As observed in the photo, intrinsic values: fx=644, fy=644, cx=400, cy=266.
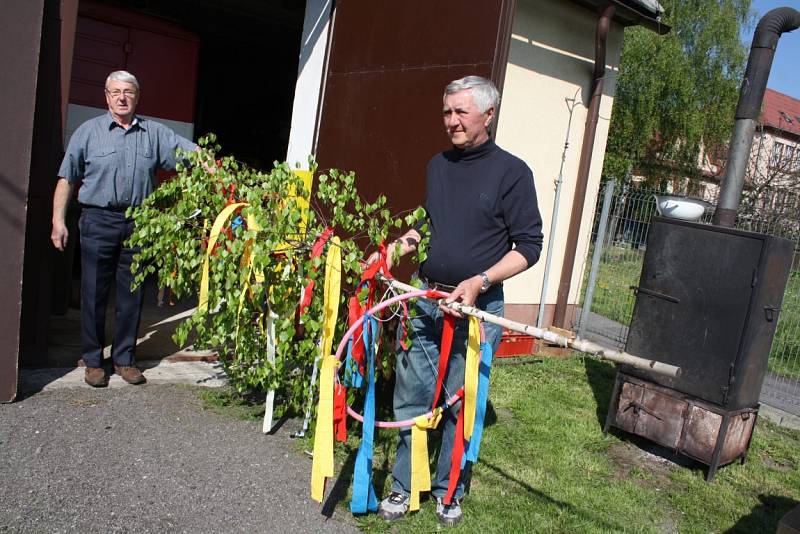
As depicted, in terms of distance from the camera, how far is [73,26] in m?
4.18

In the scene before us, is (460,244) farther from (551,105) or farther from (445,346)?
(551,105)

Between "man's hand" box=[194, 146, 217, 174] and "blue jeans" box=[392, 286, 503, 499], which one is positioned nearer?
"blue jeans" box=[392, 286, 503, 499]

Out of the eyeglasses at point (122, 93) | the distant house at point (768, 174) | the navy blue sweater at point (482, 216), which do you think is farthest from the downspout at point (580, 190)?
the eyeglasses at point (122, 93)

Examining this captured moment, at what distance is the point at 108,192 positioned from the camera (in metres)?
4.02

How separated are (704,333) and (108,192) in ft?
12.8

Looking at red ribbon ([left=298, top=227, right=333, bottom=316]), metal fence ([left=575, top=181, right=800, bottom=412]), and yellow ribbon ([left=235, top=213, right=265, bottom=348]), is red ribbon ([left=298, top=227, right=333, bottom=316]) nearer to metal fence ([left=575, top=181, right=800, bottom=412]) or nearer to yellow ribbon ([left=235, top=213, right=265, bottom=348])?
yellow ribbon ([left=235, top=213, right=265, bottom=348])

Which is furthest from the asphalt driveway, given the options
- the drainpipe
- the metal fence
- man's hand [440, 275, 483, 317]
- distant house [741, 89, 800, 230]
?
→ distant house [741, 89, 800, 230]

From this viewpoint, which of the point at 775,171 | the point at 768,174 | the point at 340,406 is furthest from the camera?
the point at 768,174

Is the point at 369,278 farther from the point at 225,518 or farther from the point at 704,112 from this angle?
the point at 704,112

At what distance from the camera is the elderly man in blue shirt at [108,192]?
402cm

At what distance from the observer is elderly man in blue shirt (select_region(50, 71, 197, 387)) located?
402cm

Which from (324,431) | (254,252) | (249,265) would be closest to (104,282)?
(249,265)

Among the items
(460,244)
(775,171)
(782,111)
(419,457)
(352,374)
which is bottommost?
(419,457)

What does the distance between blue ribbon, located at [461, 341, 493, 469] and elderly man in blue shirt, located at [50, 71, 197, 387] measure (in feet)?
8.04
